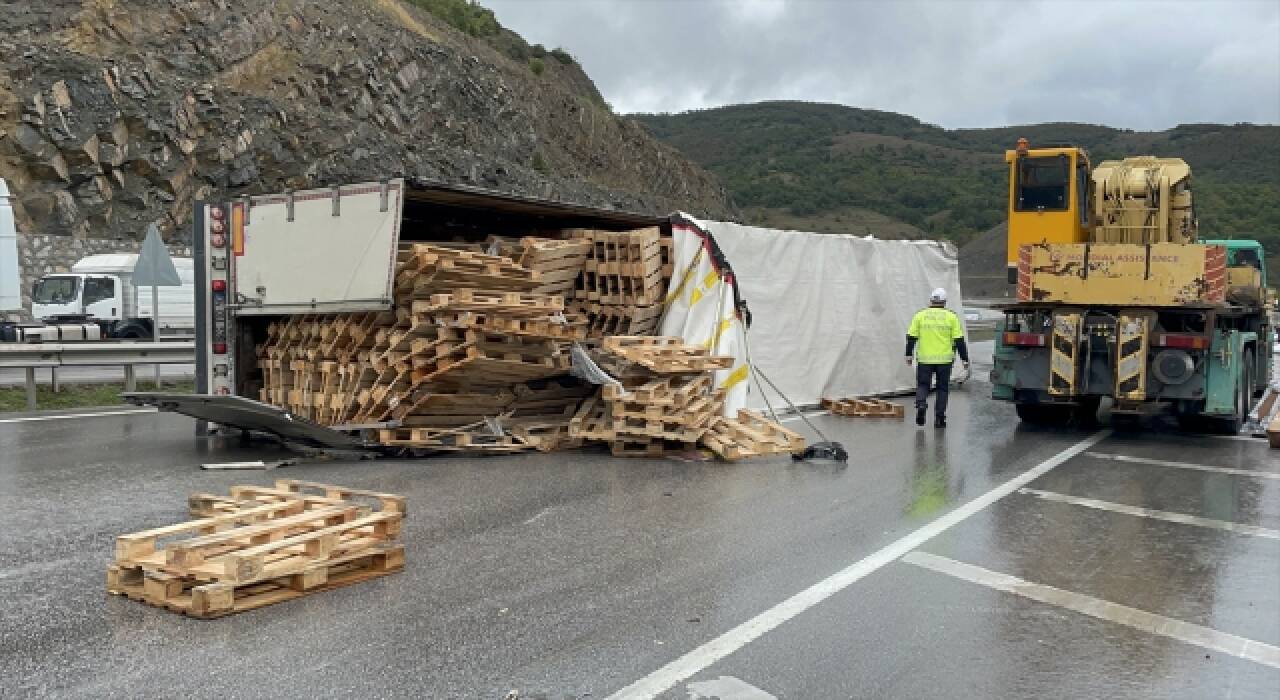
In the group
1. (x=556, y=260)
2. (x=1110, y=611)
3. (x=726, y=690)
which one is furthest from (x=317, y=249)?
(x=1110, y=611)

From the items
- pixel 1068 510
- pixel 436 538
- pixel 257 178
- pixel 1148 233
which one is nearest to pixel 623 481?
pixel 436 538

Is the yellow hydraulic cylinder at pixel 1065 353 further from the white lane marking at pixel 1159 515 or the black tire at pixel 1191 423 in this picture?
the white lane marking at pixel 1159 515

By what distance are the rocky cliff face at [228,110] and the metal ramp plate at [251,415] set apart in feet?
65.3

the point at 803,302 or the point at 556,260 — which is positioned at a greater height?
the point at 556,260

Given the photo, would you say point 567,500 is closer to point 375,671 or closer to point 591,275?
point 375,671

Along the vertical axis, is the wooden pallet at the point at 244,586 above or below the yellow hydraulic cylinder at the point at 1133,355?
below

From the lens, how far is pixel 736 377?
12.5 metres

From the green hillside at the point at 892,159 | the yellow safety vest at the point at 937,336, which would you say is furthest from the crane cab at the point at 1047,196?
the green hillside at the point at 892,159

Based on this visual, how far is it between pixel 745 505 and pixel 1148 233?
29.8 feet

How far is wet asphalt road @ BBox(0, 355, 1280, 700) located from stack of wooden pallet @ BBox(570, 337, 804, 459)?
1.13 feet

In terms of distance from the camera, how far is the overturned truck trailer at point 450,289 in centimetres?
988

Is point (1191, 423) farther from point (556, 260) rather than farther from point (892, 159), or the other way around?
Result: point (892, 159)

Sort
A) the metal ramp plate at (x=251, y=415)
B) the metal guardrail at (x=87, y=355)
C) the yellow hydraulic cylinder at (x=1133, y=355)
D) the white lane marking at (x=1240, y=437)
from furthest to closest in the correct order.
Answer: the metal guardrail at (x=87, y=355) → the white lane marking at (x=1240, y=437) → the yellow hydraulic cylinder at (x=1133, y=355) → the metal ramp plate at (x=251, y=415)

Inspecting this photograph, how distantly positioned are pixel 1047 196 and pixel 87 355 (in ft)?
44.1
